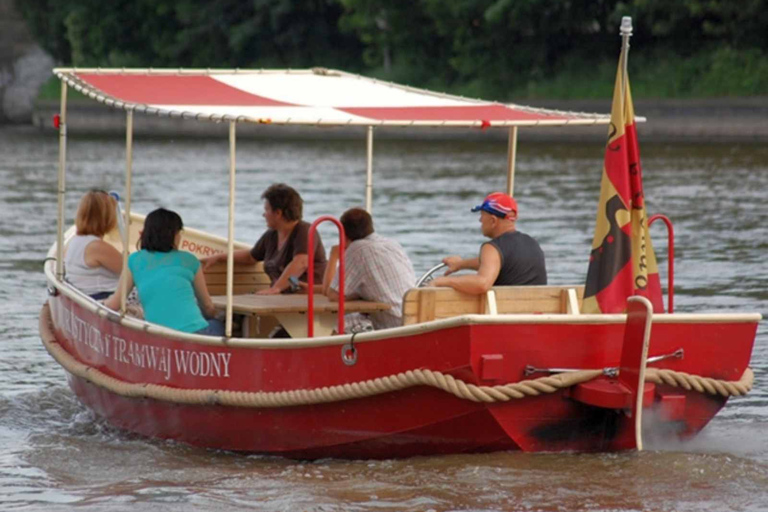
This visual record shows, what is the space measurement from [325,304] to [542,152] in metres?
27.4

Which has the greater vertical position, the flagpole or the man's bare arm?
the flagpole

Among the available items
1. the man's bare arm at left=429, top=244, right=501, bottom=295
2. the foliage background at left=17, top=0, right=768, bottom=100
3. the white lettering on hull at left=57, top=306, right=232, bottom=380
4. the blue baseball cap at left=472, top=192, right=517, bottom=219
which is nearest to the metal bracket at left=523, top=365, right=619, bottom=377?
the man's bare arm at left=429, top=244, right=501, bottom=295

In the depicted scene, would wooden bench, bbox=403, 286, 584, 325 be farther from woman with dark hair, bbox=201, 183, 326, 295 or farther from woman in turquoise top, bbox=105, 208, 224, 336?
woman with dark hair, bbox=201, 183, 326, 295

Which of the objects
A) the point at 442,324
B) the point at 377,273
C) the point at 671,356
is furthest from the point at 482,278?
the point at 671,356

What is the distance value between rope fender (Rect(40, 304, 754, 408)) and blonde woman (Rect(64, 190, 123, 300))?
1.24 metres

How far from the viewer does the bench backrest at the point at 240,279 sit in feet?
35.9

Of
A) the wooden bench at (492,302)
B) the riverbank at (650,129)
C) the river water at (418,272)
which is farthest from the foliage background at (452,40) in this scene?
the wooden bench at (492,302)

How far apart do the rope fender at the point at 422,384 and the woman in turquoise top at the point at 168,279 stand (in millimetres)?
394

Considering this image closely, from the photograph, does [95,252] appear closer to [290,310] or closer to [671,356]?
[290,310]

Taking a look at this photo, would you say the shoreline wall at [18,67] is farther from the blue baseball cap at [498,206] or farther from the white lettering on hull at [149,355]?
→ the blue baseball cap at [498,206]

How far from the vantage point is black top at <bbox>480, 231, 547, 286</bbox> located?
8.41 metres

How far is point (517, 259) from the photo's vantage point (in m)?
8.41

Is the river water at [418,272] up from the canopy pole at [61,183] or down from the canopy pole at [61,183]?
down

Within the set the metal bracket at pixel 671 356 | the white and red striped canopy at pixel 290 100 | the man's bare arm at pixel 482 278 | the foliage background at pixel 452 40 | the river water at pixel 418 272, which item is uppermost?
the foliage background at pixel 452 40
